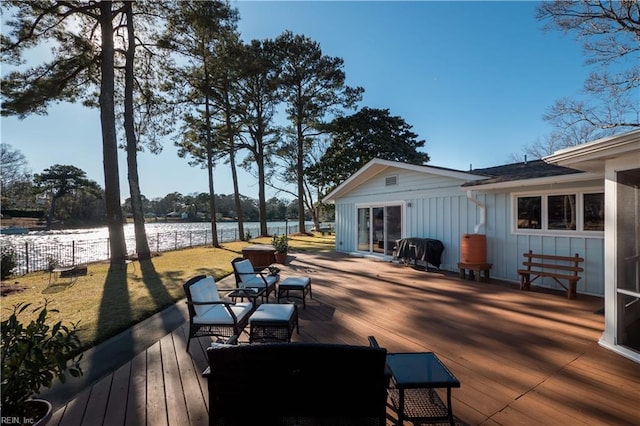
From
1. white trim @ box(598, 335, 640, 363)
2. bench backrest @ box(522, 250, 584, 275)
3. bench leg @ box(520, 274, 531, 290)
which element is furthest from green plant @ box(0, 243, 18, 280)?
bench backrest @ box(522, 250, 584, 275)

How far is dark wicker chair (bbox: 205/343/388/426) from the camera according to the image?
4.89ft

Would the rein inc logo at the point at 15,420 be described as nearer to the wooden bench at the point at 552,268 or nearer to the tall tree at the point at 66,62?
the wooden bench at the point at 552,268

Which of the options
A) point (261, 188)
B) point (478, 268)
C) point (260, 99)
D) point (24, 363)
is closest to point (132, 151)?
point (261, 188)

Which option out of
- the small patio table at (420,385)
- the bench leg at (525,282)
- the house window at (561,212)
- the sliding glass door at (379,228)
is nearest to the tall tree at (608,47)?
the house window at (561,212)

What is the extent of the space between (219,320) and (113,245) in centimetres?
789

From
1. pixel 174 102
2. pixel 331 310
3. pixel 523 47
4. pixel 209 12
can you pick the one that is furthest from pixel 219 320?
pixel 174 102

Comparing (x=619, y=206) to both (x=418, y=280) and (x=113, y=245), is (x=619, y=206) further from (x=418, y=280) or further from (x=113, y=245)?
(x=113, y=245)

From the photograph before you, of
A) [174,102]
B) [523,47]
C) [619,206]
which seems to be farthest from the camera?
[174,102]

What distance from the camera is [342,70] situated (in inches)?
744

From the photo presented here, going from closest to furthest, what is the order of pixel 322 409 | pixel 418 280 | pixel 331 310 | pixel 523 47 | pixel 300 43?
pixel 322 409
pixel 331 310
pixel 418 280
pixel 523 47
pixel 300 43

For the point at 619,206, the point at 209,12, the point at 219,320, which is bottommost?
the point at 219,320

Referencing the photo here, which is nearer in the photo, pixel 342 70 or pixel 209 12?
pixel 209 12

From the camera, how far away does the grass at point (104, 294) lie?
409 centimetres

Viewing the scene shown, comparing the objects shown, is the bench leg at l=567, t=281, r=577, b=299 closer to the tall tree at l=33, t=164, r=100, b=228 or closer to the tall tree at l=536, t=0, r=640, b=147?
the tall tree at l=536, t=0, r=640, b=147
